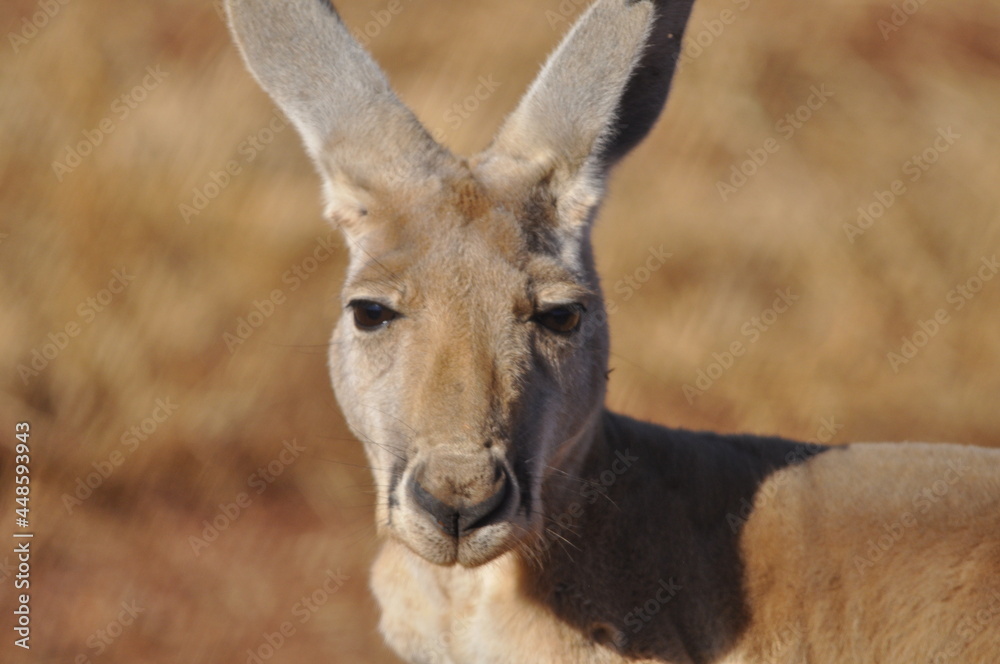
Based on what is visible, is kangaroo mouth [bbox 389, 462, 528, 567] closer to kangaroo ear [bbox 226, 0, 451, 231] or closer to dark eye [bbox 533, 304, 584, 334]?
dark eye [bbox 533, 304, 584, 334]

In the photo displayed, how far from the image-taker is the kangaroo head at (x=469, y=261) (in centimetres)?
281

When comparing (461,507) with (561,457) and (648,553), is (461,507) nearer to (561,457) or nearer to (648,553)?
(561,457)

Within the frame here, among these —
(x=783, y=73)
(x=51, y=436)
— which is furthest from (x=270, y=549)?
(x=783, y=73)

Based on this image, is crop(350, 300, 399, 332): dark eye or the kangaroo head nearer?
the kangaroo head

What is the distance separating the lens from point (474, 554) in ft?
9.13

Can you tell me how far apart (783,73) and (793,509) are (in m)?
6.24

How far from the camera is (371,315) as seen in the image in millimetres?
3201

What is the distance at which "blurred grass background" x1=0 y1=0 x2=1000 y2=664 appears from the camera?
24.8ft

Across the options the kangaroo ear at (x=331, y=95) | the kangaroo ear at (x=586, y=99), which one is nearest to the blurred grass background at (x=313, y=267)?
the kangaroo ear at (x=331, y=95)

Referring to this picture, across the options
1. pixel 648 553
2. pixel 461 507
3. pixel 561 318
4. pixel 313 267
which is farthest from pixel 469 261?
pixel 313 267

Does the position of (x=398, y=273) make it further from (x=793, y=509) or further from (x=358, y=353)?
(x=793, y=509)

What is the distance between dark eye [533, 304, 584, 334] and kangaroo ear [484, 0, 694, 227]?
17.2 inches

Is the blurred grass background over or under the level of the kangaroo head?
under

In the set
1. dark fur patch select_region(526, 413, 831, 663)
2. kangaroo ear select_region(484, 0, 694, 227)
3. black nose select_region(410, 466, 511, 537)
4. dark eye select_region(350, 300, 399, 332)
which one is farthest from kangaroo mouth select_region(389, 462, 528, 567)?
kangaroo ear select_region(484, 0, 694, 227)
